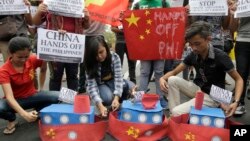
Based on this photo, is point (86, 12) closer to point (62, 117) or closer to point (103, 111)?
point (103, 111)

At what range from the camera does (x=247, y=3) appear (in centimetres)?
363

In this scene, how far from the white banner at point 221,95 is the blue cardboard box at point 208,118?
16cm

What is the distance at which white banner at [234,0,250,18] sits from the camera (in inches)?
143

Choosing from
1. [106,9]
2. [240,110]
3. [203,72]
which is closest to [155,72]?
[203,72]

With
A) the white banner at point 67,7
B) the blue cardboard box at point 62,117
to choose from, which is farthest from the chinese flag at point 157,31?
the blue cardboard box at point 62,117

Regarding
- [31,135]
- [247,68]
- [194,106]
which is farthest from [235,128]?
[31,135]

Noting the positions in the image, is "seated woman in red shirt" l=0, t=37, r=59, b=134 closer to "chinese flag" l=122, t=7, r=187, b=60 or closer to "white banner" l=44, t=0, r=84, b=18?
"white banner" l=44, t=0, r=84, b=18

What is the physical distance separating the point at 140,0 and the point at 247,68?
1396mm

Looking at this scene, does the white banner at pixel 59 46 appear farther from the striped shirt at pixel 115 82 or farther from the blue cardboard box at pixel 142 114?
the blue cardboard box at pixel 142 114

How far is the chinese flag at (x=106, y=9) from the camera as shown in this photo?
4.14 m

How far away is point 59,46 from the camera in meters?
3.72

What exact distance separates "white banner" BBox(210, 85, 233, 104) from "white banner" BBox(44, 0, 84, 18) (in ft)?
5.13

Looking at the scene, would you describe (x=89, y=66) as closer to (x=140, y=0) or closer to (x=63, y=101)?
(x=63, y=101)

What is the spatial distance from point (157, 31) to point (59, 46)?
1115 millimetres
